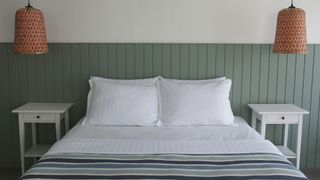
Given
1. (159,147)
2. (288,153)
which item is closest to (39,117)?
(159,147)

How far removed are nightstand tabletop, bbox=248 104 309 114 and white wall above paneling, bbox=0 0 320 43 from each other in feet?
2.05

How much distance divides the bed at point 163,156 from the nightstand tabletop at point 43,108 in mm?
373

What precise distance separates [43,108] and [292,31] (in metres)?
2.26

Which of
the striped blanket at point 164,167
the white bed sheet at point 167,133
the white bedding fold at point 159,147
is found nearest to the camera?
the striped blanket at point 164,167

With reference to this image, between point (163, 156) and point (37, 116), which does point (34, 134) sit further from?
point (163, 156)

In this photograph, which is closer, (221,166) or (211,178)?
(211,178)

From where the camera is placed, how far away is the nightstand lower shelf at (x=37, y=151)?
326 centimetres

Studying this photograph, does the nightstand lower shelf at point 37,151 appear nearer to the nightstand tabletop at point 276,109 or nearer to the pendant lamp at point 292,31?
the nightstand tabletop at point 276,109

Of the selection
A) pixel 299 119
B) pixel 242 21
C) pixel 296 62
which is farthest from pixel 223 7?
pixel 299 119

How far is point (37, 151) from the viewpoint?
334cm

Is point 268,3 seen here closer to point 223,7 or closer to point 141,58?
point 223,7

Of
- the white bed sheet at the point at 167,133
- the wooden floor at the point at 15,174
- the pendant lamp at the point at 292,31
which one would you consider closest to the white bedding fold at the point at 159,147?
the white bed sheet at the point at 167,133

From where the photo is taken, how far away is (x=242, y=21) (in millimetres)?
3424

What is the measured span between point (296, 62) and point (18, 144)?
283 cm
